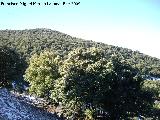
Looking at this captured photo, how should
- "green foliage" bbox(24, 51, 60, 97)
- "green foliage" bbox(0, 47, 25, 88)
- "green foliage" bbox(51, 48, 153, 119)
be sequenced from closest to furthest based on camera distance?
"green foliage" bbox(51, 48, 153, 119), "green foliage" bbox(0, 47, 25, 88), "green foliage" bbox(24, 51, 60, 97)

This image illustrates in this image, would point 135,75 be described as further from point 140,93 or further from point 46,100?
point 46,100

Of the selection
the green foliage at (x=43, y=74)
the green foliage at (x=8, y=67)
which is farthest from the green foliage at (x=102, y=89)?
the green foliage at (x=8, y=67)

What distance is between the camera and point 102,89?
60750 millimetres

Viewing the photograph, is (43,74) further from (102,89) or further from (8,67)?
(102,89)

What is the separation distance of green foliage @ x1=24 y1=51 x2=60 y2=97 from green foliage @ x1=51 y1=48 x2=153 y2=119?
55.1 ft

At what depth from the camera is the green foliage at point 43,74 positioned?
8238cm

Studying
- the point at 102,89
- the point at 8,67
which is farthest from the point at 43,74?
the point at 102,89

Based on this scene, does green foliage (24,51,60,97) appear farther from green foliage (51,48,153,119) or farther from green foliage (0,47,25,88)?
green foliage (51,48,153,119)

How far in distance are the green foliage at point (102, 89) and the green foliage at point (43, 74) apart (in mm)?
16780

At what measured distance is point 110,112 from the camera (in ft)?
206

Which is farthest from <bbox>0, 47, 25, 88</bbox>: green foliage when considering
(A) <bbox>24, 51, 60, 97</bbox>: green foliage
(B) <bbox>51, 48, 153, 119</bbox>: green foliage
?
(B) <bbox>51, 48, 153, 119</bbox>: green foliage

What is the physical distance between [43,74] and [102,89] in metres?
27.7

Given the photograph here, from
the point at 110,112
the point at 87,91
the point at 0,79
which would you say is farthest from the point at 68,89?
the point at 0,79

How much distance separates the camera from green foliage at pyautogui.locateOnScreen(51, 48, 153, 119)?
61.0 meters
